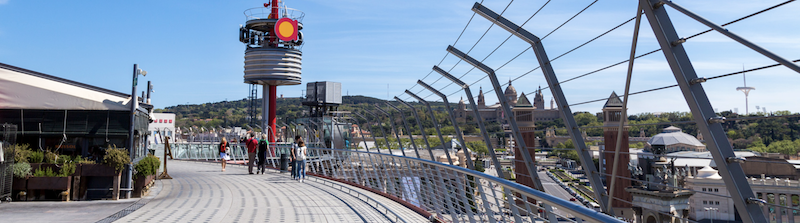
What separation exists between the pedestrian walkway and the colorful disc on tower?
4047 cm

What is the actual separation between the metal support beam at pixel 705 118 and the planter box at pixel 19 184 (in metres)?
7.86

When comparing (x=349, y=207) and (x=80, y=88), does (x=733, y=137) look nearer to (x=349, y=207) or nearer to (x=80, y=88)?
(x=349, y=207)

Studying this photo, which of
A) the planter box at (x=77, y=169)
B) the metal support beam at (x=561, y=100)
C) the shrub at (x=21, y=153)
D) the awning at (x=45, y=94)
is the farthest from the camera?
the awning at (x=45, y=94)

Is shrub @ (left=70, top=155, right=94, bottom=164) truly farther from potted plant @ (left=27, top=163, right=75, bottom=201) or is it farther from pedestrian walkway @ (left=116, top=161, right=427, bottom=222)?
pedestrian walkway @ (left=116, top=161, right=427, bottom=222)

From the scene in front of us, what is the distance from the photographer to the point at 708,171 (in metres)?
7.71

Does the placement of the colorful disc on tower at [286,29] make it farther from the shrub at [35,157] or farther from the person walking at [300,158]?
the shrub at [35,157]

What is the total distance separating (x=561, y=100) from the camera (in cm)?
457

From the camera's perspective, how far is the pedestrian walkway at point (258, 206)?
6082 millimetres

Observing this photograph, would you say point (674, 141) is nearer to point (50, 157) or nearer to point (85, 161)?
point (85, 161)

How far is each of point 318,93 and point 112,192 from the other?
150ft

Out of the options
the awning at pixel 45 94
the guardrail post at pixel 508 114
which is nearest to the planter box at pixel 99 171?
the awning at pixel 45 94

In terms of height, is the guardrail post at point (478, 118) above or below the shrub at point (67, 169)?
above

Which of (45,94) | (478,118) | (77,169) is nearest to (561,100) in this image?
(478,118)

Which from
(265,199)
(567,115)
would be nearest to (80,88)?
(265,199)
